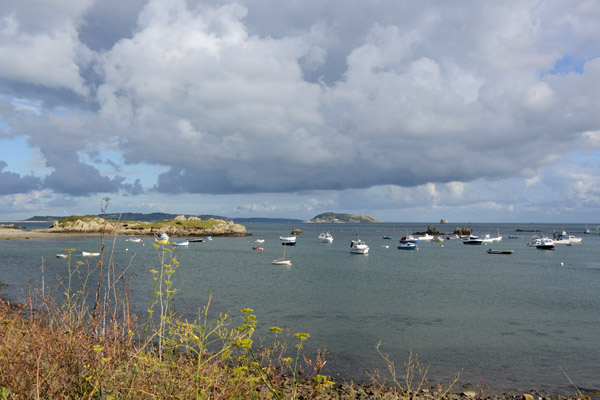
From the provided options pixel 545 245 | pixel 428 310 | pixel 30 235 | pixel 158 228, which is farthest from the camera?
pixel 158 228

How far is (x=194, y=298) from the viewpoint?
3291cm

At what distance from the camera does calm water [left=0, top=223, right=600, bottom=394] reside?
60.7 ft

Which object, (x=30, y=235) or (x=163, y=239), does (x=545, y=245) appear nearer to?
(x=163, y=239)

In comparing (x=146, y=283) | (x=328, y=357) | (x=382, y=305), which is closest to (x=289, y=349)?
(x=328, y=357)

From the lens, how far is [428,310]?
30766 mm

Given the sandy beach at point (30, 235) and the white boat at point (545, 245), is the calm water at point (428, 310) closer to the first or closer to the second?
the white boat at point (545, 245)

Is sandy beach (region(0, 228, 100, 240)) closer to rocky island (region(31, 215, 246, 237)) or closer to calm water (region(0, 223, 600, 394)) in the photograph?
rocky island (region(31, 215, 246, 237))

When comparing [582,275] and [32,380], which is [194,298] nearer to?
[32,380]

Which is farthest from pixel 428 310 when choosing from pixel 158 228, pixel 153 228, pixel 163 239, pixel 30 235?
pixel 153 228

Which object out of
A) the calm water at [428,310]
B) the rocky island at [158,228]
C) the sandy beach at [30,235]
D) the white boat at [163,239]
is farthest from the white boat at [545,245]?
the sandy beach at [30,235]

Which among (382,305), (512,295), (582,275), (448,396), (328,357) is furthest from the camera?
(582,275)

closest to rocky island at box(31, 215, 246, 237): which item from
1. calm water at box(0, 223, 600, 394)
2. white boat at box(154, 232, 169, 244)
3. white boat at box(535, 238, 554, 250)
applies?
white boat at box(154, 232, 169, 244)

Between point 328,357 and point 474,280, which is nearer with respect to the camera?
point 328,357

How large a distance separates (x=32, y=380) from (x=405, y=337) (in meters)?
20.8
